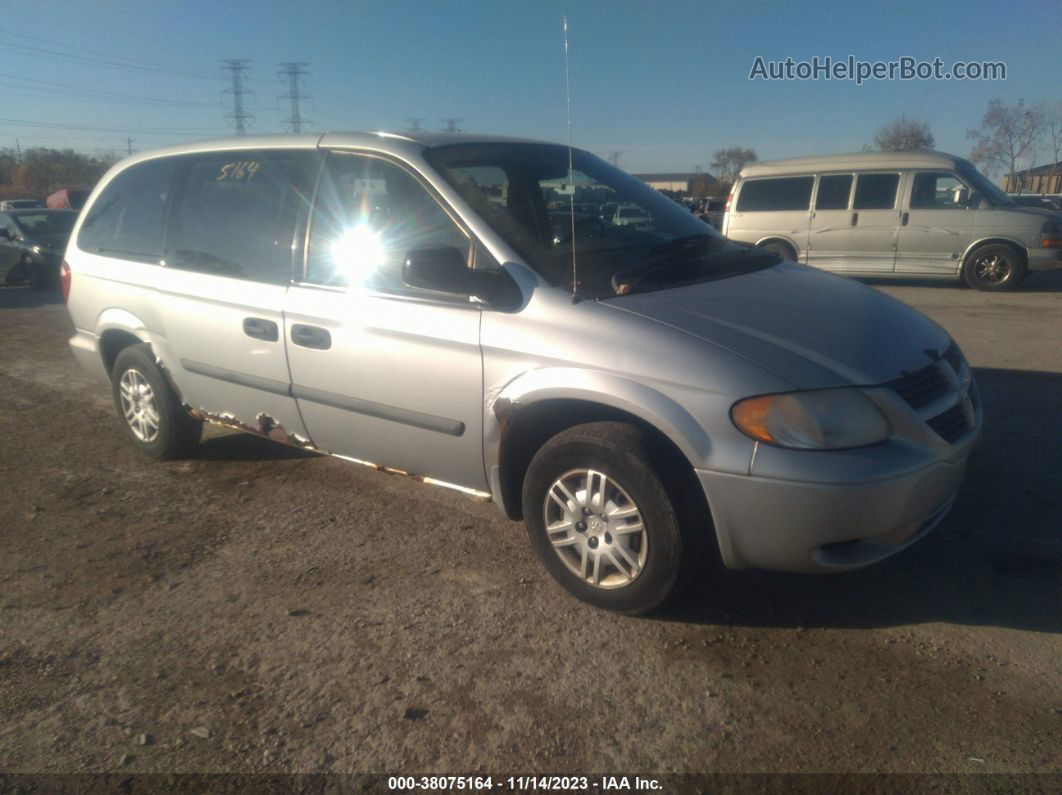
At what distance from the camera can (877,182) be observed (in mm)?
11938

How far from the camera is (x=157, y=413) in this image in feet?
15.5

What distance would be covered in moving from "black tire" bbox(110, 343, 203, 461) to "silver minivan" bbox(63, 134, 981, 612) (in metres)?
0.02

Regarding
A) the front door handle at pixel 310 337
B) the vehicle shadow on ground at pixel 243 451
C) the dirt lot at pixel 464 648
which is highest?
the front door handle at pixel 310 337

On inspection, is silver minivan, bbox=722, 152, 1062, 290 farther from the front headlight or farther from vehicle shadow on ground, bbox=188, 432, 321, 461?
the front headlight

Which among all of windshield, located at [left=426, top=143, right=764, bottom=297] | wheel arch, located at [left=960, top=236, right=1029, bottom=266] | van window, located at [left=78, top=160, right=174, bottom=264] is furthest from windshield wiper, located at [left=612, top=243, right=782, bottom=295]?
wheel arch, located at [left=960, top=236, right=1029, bottom=266]

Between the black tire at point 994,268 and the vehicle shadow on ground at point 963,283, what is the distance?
25 cm

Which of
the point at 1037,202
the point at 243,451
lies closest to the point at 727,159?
the point at 1037,202

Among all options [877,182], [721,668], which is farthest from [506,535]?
[877,182]

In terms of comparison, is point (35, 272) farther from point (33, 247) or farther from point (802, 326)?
point (802, 326)

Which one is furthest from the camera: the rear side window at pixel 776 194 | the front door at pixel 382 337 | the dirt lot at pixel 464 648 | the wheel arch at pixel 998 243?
the rear side window at pixel 776 194

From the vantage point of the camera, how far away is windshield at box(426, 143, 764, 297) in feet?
10.7

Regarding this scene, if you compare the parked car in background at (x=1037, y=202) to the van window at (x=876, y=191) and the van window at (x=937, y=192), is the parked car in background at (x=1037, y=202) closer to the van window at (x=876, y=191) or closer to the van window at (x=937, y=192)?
the van window at (x=937, y=192)

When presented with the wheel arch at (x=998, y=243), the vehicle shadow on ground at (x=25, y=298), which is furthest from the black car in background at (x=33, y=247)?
the wheel arch at (x=998, y=243)

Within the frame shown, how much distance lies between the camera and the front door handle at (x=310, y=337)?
3615mm
